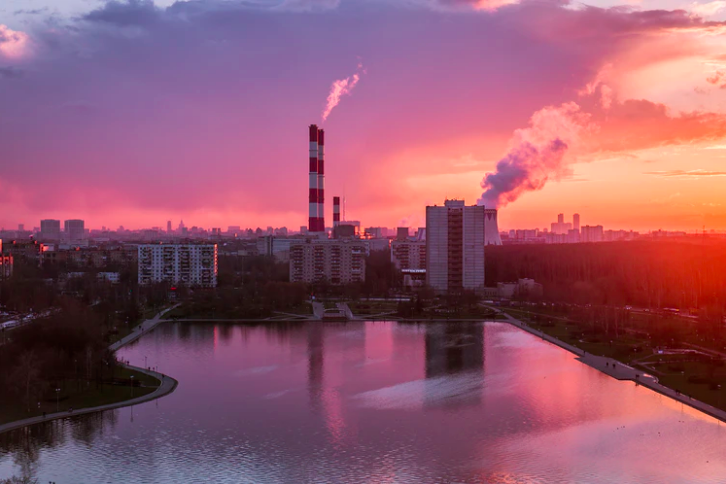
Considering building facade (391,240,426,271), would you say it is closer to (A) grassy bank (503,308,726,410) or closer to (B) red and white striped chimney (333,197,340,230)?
(B) red and white striped chimney (333,197,340,230)

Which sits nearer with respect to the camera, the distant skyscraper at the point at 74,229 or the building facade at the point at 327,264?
the building facade at the point at 327,264

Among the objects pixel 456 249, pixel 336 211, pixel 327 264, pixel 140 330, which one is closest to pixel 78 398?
pixel 140 330

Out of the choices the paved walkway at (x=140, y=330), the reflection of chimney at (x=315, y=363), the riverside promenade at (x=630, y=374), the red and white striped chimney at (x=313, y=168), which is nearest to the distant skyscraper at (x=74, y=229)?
the red and white striped chimney at (x=313, y=168)

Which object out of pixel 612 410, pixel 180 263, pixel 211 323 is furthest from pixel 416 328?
pixel 180 263

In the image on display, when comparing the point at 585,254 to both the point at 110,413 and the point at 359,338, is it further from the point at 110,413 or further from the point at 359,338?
the point at 110,413

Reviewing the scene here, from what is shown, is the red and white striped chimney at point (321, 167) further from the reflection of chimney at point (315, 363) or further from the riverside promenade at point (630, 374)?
the riverside promenade at point (630, 374)

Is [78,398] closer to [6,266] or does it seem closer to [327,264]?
[327,264]
